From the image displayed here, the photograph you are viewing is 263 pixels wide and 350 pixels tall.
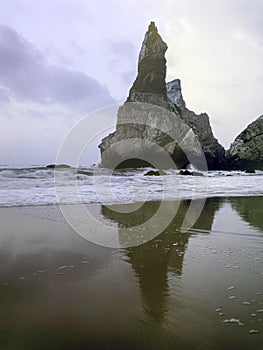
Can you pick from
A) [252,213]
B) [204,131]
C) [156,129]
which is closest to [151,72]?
[156,129]

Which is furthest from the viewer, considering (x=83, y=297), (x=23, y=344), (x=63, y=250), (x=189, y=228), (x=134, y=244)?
(x=189, y=228)

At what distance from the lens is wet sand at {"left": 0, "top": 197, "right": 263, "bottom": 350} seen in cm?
172

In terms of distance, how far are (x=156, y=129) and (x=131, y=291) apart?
34.4 m

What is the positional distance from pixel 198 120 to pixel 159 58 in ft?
31.5

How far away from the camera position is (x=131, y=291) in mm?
2346

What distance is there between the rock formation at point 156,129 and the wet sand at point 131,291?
28.5 m

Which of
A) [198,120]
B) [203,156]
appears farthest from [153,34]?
[203,156]

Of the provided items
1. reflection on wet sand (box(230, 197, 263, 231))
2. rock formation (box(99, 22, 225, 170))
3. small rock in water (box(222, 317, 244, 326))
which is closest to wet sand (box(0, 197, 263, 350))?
small rock in water (box(222, 317, 244, 326))

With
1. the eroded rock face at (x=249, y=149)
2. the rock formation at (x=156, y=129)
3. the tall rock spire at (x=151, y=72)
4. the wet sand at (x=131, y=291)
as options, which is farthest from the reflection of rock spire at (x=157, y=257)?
the tall rock spire at (x=151, y=72)

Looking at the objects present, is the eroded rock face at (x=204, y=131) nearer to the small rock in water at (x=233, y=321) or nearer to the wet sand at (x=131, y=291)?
the wet sand at (x=131, y=291)

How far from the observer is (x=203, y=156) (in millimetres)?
35188

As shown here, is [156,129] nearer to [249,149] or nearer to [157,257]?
[249,149]

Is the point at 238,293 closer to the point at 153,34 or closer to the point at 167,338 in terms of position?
the point at 167,338

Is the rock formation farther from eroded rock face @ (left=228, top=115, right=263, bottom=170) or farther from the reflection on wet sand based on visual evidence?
the reflection on wet sand
